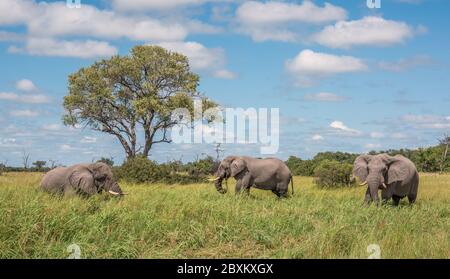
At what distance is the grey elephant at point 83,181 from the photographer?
14.5 m

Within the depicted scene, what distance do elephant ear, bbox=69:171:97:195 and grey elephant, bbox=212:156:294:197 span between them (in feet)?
15.9

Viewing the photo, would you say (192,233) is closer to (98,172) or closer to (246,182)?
(98,172)

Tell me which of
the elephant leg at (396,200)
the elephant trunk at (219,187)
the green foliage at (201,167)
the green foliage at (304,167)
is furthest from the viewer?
the green foliage at (304,167)

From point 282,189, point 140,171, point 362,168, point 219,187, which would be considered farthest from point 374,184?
point 140,171

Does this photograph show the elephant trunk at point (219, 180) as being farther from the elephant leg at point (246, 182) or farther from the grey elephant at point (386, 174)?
the grey elephant at point (386, 174)

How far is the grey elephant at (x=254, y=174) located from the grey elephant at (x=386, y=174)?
323 cm

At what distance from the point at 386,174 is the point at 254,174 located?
4340 mm

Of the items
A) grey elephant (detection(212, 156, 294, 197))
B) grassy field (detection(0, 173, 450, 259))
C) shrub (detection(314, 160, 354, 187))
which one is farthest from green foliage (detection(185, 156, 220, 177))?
grassy field (detection(0, 173, 450, 259))

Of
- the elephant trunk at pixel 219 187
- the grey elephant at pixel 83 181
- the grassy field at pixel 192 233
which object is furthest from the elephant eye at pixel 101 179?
the elephant trunk at pixel 219 187

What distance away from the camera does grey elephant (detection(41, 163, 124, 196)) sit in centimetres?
1454

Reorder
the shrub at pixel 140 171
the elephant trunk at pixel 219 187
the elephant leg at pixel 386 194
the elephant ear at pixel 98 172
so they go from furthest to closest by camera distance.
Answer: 1. the shrub at pixel 140 171
2. the elephant trunk at pixel 219 187
3. the elephant leg at pixel 386 194
4. the elephant ear at pixel 98 172

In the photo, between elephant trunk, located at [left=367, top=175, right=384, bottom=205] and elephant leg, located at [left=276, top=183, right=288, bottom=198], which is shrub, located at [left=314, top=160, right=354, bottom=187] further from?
elephant trunk, located at [left=367, top=175, right=384, bottom=205]

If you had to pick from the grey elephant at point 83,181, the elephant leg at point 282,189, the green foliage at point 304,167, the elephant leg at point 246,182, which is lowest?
the green foliage at point 304,167
